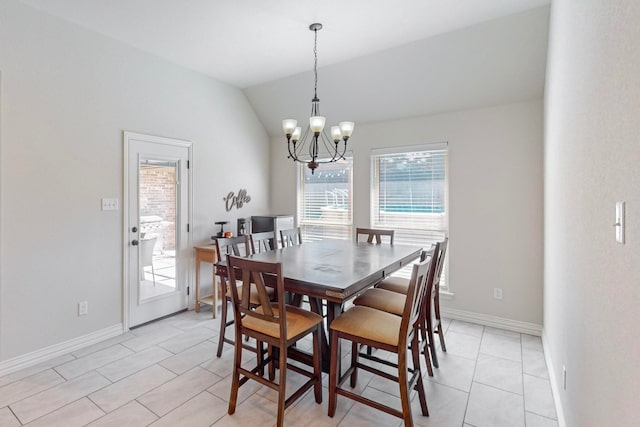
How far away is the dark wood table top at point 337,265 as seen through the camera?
78.2 inches

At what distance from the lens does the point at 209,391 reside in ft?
7.75

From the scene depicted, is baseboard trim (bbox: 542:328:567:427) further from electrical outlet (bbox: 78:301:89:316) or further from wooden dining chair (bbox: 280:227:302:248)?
electrical outlet (bbox: 78:301:89:316)

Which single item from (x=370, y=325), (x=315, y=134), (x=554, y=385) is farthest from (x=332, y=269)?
(x=554, y=385)

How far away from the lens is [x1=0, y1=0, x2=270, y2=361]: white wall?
262 cm

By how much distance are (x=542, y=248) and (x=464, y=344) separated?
1276 millimetres

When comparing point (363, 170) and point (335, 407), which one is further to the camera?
point (363, 170)

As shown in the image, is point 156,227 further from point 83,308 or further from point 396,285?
point 396,285

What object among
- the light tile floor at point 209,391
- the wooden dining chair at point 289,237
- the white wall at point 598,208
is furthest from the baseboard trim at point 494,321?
the wooden dining chair at point 289,237

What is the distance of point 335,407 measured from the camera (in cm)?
212

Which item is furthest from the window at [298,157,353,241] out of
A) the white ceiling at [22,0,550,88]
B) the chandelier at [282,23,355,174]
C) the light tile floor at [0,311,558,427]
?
the light tile floor at [0,311,558,427]

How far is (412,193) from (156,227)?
10.3ft

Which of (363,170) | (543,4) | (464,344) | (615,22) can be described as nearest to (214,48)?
(363,170)

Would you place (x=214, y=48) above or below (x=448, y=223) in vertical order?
above

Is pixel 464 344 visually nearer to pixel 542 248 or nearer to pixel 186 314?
pixel 542 248
